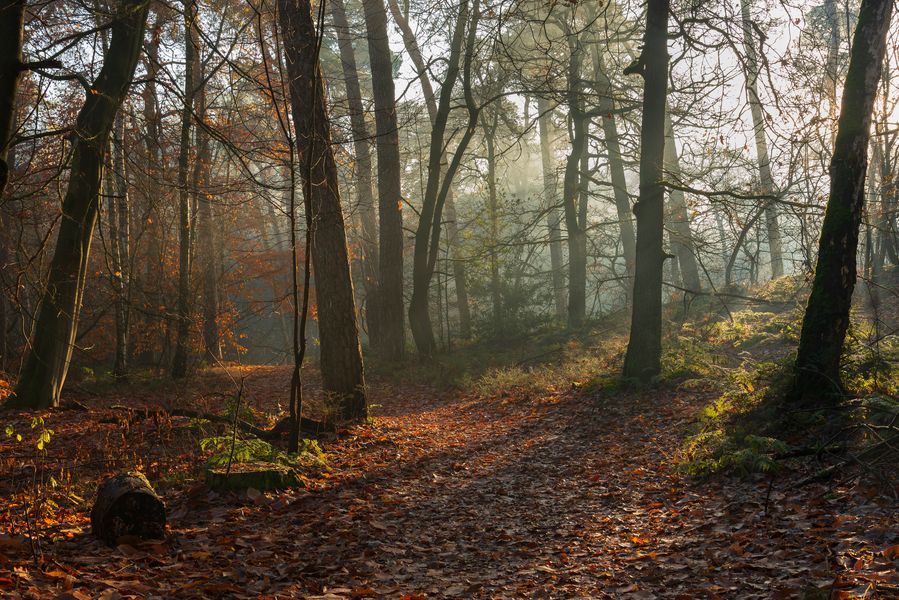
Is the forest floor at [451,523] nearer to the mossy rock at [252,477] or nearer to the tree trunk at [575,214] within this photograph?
the mossy rock at [252,477]

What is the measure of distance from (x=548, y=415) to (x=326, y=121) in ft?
19.7

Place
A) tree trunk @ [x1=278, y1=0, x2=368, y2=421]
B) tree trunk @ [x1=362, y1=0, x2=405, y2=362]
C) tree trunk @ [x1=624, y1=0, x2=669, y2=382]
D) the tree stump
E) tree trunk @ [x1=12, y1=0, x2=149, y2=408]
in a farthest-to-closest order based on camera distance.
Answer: tree trunk @ [x1=362, y1=0, x2=405, y2=362] < tree trunk @ [x1=624, y1=0, x2=669, y2=382] < tree trunk @ [x1=12, y1=0, x2=149, y2=408] < tree trunk @ [x1=278, y1=0, x2=368, y2=421] < the tree stump

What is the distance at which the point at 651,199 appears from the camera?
35.9ft

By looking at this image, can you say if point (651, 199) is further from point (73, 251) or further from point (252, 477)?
point (73, 251)

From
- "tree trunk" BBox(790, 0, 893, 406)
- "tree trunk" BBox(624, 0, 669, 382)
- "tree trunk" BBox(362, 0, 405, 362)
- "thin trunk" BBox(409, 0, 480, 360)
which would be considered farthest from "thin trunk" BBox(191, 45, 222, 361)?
"tree trunk" BBox(790, 0, 893, 406)

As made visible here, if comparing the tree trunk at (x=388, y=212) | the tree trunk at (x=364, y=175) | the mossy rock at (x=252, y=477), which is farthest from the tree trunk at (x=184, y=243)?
the mossy rock at (x=252, y=477)

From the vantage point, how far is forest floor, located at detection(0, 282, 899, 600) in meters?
4.16

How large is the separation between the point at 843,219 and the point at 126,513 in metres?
7.17

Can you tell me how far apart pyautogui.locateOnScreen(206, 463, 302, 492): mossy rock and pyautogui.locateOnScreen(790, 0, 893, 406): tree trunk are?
5475mm

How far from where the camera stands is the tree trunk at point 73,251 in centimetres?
986

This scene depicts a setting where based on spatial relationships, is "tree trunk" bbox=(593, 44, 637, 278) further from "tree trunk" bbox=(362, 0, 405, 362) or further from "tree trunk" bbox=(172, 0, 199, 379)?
"tree trunk" bbox=(172, 0, 199, 379)

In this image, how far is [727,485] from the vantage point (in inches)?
245

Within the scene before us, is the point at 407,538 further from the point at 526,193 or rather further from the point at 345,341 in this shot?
the point at 526,193

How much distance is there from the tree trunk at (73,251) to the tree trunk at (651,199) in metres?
8.28
